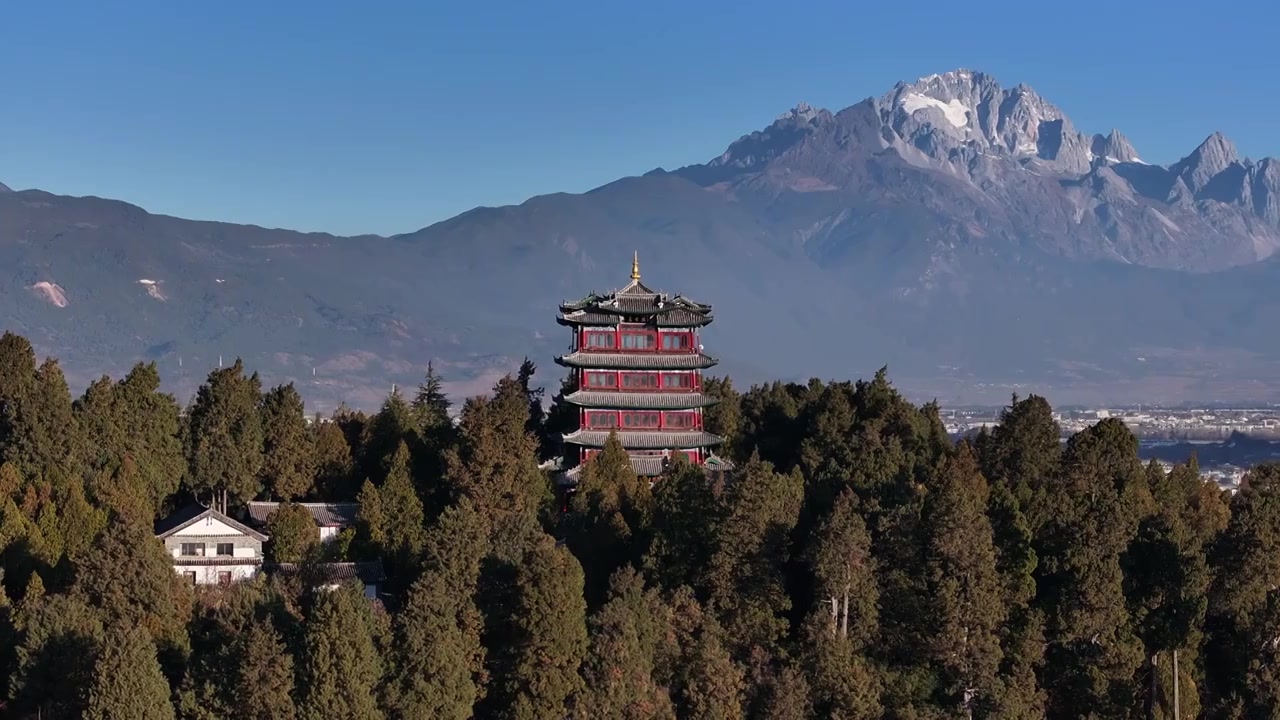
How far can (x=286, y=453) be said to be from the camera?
177 ft

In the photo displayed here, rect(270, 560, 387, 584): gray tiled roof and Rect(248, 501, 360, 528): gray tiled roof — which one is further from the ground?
Rect(248, 501, 360, 528): gray tiled roof

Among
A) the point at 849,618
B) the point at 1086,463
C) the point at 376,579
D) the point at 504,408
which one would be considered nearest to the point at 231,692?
the point at 376,579

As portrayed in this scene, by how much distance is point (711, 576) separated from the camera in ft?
134

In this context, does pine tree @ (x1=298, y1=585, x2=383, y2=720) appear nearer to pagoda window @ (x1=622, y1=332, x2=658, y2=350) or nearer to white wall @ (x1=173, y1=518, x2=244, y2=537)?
white wall @ (x1=173, y1=518, x2=244, y2=537)

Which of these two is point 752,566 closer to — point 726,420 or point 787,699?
point 787,699

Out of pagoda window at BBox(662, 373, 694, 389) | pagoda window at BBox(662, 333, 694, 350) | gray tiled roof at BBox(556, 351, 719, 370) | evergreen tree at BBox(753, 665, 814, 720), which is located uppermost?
pagoda window at BBox(662, 333, 694, 350)

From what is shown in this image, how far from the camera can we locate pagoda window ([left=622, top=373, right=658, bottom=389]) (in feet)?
208

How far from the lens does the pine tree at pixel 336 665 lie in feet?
108

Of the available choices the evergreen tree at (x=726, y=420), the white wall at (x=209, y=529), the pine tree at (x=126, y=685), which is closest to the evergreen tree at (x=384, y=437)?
the white wall at (x=209, y=529)

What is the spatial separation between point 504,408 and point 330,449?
815 centimetres

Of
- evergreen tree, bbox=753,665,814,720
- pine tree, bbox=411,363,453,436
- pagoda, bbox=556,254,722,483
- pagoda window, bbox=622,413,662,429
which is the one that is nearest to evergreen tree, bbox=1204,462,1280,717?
evergreen tree, bbox=753,665,814,720

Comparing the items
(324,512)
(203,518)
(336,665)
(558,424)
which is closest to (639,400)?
(558,424)

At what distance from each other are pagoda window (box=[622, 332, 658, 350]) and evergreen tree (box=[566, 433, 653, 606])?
11.1 meters

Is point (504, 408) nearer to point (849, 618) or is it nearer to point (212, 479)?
point (212, 479)
